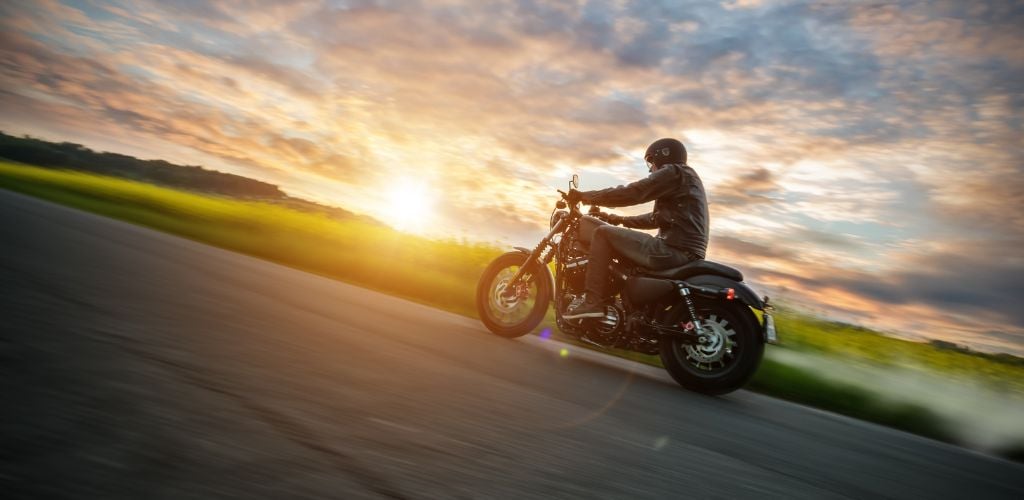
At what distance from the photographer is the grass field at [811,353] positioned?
6438 millimetres

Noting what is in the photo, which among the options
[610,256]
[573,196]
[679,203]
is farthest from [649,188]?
[573,196]

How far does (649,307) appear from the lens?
5461mm

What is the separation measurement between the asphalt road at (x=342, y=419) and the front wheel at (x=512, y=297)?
1.01m

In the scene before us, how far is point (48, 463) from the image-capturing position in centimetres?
136

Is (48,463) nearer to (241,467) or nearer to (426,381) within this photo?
(241,467)

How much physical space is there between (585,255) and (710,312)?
1.46 m

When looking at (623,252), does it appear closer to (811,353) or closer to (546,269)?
(546,269)

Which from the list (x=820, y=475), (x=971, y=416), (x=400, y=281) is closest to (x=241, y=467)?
(x=820, y=475)

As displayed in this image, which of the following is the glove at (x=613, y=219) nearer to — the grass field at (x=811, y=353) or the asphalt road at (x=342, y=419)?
the asphalt road at (x=342, y=419)

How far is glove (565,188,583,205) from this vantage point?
20.5 feet

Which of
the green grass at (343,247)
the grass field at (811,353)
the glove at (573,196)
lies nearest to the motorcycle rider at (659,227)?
the glove at (573,196)

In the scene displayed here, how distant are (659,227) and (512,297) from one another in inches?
70.1

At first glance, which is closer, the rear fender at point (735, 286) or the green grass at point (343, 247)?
the rear fender at point (735, 286)

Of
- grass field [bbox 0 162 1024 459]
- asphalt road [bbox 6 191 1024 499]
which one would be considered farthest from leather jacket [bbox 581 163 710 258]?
grass field [bbox 0 162 1024 459]
